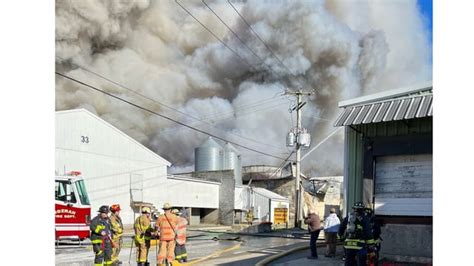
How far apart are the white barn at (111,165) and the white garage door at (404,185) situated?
910 centimetres

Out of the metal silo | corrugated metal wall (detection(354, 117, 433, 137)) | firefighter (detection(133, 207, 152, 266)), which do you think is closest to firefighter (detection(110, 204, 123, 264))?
firefighter (detection(133, 207, 152, 266))

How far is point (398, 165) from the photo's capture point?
8.49m

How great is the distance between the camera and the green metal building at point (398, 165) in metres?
8.07

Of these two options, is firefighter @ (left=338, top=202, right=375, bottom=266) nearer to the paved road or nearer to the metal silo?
the paved road

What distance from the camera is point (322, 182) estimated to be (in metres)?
34.4

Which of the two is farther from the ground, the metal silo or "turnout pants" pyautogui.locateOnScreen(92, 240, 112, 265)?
the metal silo

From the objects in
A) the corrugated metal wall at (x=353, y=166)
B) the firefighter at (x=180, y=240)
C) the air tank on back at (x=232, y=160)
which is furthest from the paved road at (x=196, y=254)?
the air tank on back at (x=232, y=160)

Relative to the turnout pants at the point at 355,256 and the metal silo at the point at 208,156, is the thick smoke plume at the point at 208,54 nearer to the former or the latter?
the turnout pants at the point at 355,256

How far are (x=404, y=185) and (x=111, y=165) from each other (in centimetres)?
1376

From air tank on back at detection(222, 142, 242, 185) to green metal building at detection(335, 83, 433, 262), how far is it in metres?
22.7

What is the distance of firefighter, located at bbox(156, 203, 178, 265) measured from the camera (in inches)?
313

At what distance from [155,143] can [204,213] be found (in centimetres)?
859
